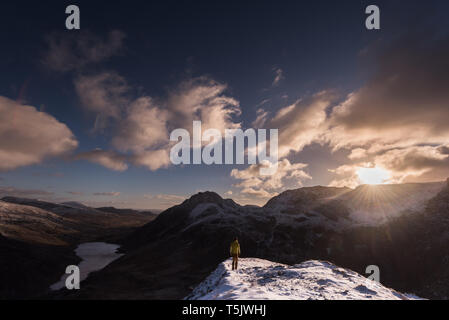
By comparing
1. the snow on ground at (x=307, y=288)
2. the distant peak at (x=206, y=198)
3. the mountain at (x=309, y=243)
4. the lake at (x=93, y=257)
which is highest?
the snow on ground at (x=307, y=288)

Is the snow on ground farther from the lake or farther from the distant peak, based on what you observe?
the distant peak

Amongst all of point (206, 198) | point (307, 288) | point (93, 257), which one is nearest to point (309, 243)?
point (307, 288)

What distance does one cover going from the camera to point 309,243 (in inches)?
2886

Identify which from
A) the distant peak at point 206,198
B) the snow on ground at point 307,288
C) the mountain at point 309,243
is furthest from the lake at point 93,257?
the snow on ground at point 307,288

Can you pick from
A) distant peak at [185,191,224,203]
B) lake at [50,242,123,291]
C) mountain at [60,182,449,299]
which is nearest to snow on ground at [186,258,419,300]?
mountain at [60,182,449,299]

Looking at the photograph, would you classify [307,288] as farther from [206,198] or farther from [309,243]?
[206,198]

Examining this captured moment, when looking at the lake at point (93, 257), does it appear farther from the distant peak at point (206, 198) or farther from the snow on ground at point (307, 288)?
A: the snow on ground at point (307, 288)

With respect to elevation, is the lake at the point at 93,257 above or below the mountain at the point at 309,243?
below

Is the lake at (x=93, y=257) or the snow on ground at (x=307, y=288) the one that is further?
the lake at (x=93, y=257)

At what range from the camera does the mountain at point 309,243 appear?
53.4 m

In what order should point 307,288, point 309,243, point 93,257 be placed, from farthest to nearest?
point 93,257 → point 309,243 → point 307,288

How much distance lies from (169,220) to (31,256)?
200ft
